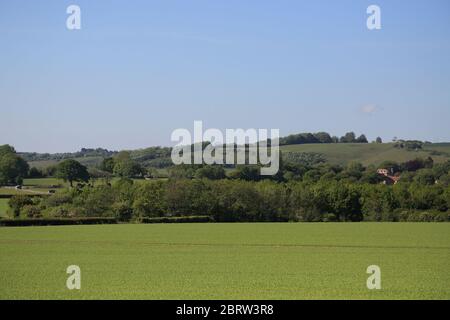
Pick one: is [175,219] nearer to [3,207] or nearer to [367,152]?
[3,207]

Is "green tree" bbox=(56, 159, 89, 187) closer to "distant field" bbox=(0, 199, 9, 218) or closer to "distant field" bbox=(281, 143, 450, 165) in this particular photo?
"distant field" bbox=(0, 199, 9, 218)

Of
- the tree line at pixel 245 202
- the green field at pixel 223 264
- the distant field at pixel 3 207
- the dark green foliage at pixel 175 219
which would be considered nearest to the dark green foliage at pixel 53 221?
the tree line at pixel 245 202

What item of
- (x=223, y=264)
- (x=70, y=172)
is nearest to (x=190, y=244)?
(x=223, y=264)

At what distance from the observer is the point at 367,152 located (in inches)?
6698

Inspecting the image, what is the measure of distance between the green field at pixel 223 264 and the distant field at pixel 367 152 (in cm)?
9450

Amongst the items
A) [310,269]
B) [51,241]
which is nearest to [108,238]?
[51,241]

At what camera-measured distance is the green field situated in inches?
1083

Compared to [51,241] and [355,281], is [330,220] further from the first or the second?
[355,281]

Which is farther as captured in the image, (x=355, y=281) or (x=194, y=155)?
(x=194, y=155)

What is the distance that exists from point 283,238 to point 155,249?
50.2 ft

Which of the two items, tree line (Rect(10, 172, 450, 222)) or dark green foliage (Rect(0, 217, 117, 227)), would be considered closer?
dark green foliage (Rect(0, 217, 117, 227))

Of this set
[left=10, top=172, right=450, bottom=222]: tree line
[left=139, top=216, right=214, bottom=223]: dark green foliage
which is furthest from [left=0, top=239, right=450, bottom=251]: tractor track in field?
[left=10, top=172, right=450, bottom=222]: tree line

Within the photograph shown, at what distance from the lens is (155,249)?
4831 cm

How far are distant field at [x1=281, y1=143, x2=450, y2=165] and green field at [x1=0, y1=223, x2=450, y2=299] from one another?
9450cm
